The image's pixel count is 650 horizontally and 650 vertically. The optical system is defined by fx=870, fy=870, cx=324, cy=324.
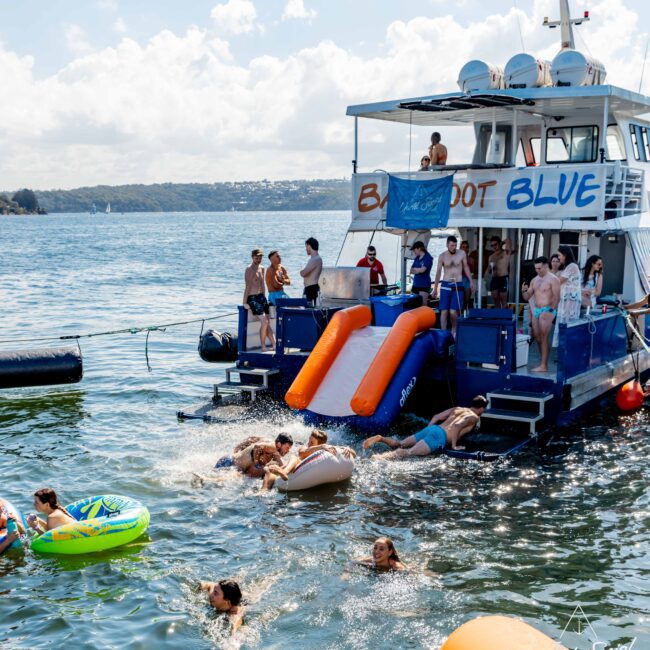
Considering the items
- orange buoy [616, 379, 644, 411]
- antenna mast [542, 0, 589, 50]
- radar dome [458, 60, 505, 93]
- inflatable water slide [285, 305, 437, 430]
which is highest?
antenna mast [542, 0, 589, 50]

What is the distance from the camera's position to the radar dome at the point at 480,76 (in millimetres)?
18672

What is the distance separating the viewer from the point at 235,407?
55.8ft

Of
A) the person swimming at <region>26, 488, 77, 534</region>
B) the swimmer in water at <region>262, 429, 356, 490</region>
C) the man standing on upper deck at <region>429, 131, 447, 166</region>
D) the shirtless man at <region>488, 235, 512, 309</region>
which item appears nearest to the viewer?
the person swimming at <region>26, 488, 77, 534</region>

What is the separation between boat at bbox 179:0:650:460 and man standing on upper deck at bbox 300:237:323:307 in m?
0.29

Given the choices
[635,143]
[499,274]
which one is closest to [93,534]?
[499,274]

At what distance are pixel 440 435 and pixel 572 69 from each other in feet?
29.0

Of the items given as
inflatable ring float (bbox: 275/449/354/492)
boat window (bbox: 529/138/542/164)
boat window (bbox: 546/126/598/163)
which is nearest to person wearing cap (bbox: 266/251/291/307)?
inflatable ring float (bbox: 275/449/354/492)

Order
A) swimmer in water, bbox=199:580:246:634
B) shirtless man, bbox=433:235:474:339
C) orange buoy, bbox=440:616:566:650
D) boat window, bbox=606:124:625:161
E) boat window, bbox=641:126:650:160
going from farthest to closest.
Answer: boat window, bbox=641:126:650:160 < boat window, bbox=606:124:625:161 < shirtless man, bbox=433:235:474:339 < swimmer in water, bbox=199:580:246:634 < orange buoy, bbox=440:616:566:650

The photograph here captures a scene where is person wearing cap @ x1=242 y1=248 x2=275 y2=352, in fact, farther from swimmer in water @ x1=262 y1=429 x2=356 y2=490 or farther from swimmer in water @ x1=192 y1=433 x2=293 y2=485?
swimmer in water @ x1=262 y1=429 x2=356 y2=490

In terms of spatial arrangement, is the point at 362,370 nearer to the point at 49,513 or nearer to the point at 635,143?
the point at 49,513

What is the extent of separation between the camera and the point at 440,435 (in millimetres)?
14414

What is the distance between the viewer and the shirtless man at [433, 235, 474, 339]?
16781 mm

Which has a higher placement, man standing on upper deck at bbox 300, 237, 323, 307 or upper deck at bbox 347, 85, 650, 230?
upper deck at bbox 347, 85, 650, 230

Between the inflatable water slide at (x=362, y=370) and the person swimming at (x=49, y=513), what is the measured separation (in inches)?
201
